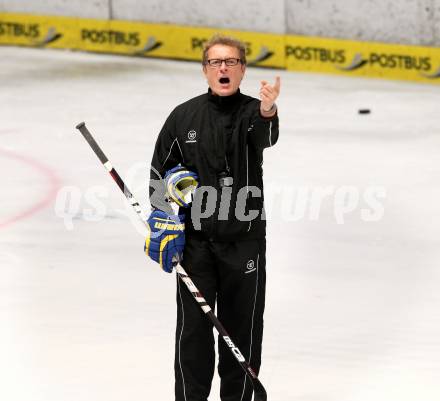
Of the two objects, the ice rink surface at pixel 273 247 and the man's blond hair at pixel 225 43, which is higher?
the man's blond hair at pixel 225 43

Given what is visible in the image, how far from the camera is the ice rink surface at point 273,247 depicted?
265 inches

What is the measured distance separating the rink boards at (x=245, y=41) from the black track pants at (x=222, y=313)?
9.49 m

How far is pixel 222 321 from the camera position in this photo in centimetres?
564

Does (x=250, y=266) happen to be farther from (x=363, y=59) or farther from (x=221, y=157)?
(x=363, y=59)

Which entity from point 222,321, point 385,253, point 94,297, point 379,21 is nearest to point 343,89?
point 379,21

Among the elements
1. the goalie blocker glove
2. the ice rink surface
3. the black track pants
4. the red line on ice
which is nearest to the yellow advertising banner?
the ice rink surface

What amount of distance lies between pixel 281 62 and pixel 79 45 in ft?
10.4

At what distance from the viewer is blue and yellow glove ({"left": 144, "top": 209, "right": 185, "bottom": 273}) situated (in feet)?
17.9

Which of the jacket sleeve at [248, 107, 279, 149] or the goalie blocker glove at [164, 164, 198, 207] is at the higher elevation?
the jacket sleeve at [248, 107, 279, 149]

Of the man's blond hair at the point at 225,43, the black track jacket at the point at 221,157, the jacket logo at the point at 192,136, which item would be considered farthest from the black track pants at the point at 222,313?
the man's blond hair at the point at 225,43

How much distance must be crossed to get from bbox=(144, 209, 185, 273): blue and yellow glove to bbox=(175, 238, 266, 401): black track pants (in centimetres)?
8

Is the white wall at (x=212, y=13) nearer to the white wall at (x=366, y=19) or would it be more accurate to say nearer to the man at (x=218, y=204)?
the white wall at (x=366, y=19)

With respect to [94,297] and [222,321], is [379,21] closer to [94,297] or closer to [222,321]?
[94,297]

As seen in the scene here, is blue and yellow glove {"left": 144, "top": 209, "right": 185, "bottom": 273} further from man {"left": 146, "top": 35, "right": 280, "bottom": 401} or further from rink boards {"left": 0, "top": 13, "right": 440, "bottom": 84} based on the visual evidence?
rink boards {"left": 0, "top": 13, "right": 440, "bottom": 84}
